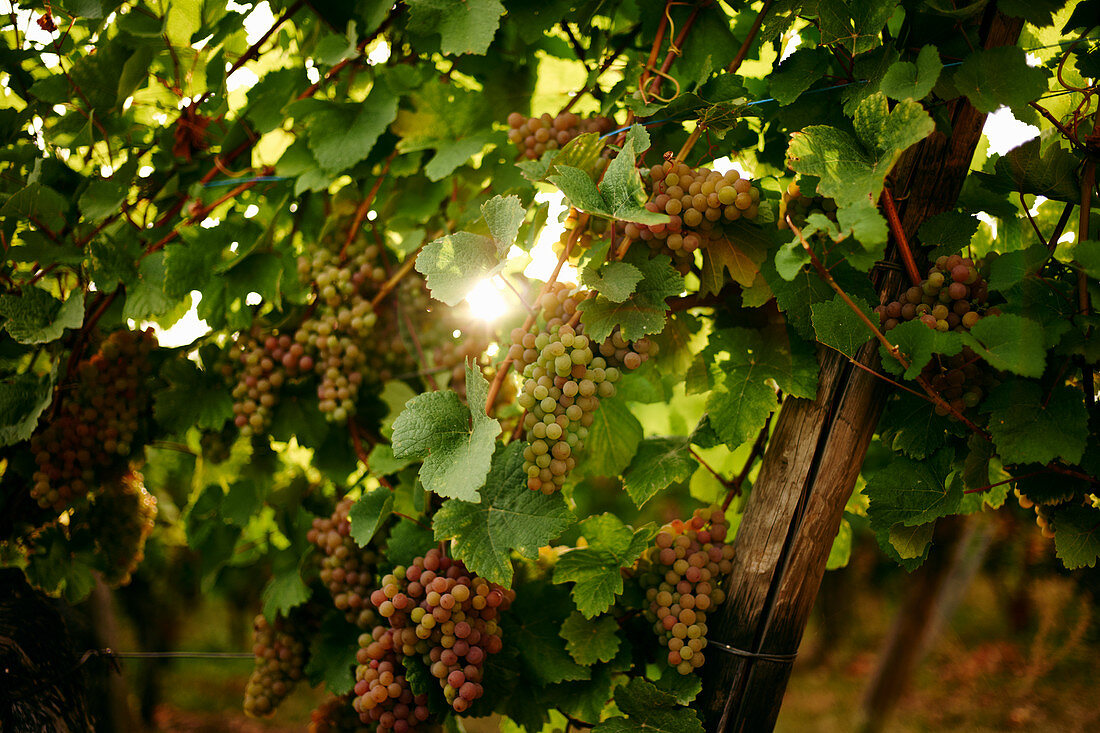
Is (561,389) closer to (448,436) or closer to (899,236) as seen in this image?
(448,436)

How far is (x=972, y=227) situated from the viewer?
91 cm

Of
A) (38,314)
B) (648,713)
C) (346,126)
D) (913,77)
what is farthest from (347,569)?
(913,77)

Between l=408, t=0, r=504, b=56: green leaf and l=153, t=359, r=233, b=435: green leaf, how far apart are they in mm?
813

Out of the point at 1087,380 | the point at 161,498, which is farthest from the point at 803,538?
the point at 161,498

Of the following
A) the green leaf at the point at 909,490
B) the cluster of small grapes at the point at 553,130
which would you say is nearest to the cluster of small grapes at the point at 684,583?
the green leaf at the point at 909,490

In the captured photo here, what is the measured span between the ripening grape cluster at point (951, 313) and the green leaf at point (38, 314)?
4.23 feet

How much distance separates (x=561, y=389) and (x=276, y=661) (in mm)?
928

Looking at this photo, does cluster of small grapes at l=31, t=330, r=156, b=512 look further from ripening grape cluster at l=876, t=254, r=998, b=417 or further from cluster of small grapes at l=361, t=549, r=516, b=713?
ripening grape cluster at l=876, t=254, r=998, b=417

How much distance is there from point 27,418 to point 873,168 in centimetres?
144

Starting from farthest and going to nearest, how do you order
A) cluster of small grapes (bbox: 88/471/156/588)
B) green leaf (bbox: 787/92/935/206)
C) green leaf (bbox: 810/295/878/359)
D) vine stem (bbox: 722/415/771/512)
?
cluster of small grapes (bbox: 88/471/156/588) < vine stem (bbox: 722/415/771/512) < green leaf (bbox: 810/295/878/359) < green leaf (bbox: 787/92/935/206)

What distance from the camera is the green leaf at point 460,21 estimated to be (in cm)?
105

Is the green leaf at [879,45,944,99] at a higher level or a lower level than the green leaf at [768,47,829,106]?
lower

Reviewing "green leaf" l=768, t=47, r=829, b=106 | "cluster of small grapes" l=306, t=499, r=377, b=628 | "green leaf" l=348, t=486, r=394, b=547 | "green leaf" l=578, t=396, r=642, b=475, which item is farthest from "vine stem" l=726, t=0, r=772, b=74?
"cluster of small grapes" l=306, t=499, r=377, b=628

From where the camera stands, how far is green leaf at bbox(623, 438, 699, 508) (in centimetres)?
112
